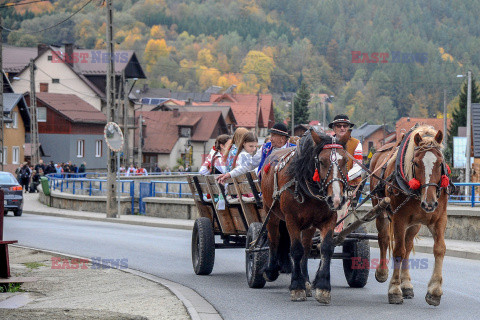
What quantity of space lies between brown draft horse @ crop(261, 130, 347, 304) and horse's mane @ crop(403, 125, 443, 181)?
0.73 m

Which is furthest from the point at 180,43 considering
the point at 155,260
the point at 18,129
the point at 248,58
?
the point at 155,260

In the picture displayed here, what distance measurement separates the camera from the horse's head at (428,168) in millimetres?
8875

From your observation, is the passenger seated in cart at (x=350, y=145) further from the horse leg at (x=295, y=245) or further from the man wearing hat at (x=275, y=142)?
the horse leg at (x=295, y=245)

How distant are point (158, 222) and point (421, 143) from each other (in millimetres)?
19082

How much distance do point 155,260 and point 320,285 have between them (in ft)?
22.1

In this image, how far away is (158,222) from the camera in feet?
90.7

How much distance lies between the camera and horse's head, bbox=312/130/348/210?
8820mm

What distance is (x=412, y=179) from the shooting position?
9.11m

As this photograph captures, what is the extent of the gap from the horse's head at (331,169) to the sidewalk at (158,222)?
3271mm

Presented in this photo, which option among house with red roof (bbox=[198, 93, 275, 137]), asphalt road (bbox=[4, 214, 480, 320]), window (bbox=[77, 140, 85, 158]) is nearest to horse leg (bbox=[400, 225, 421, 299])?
asphalt road (bbox=[4, 214, 480, 320])

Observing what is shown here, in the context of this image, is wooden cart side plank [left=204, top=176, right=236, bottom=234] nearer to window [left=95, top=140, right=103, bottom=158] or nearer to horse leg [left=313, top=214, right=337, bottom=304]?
horse leg [left=313, top=214, right=337, bottom=304]

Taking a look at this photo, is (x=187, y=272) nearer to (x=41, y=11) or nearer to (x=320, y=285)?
(x=320, y=285)

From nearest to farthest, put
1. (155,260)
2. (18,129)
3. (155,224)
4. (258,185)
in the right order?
(258,185), (155,260), (155,224), (18,129)

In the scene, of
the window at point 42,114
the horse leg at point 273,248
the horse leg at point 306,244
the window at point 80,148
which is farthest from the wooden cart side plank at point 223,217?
the window at point 80,148
